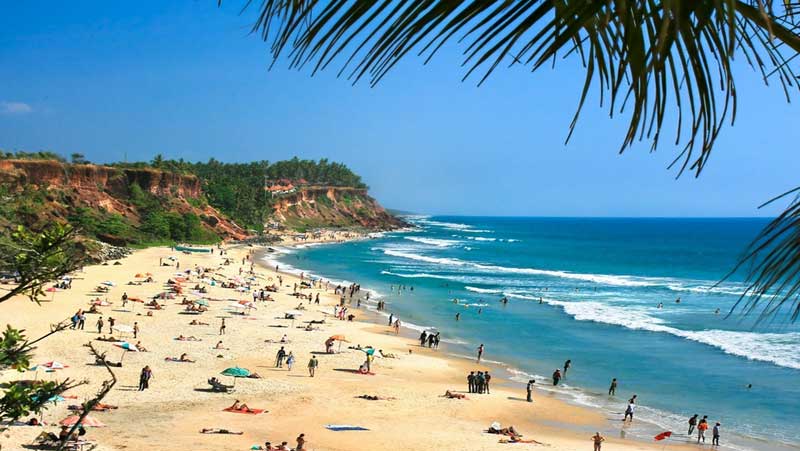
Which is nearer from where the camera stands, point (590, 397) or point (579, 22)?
point (579, 22)

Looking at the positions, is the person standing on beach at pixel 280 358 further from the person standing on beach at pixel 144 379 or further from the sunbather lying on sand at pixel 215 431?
the sunbather lying on sand at pixel 215 431

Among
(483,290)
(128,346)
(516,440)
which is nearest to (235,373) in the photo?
(128,346)

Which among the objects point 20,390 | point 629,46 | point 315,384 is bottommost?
point 315,384

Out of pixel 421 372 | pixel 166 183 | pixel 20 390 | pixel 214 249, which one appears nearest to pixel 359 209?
pixel 166 183

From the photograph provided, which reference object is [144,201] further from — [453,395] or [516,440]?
[516,440]

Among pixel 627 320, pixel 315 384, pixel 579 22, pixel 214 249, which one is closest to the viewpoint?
pixel 579 22

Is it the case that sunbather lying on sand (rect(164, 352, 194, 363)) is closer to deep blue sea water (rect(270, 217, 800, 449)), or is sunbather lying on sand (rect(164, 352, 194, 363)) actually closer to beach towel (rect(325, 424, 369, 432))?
beach towel (rect(325, 424, 369, 432))

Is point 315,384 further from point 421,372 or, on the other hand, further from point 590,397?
point 590,397
